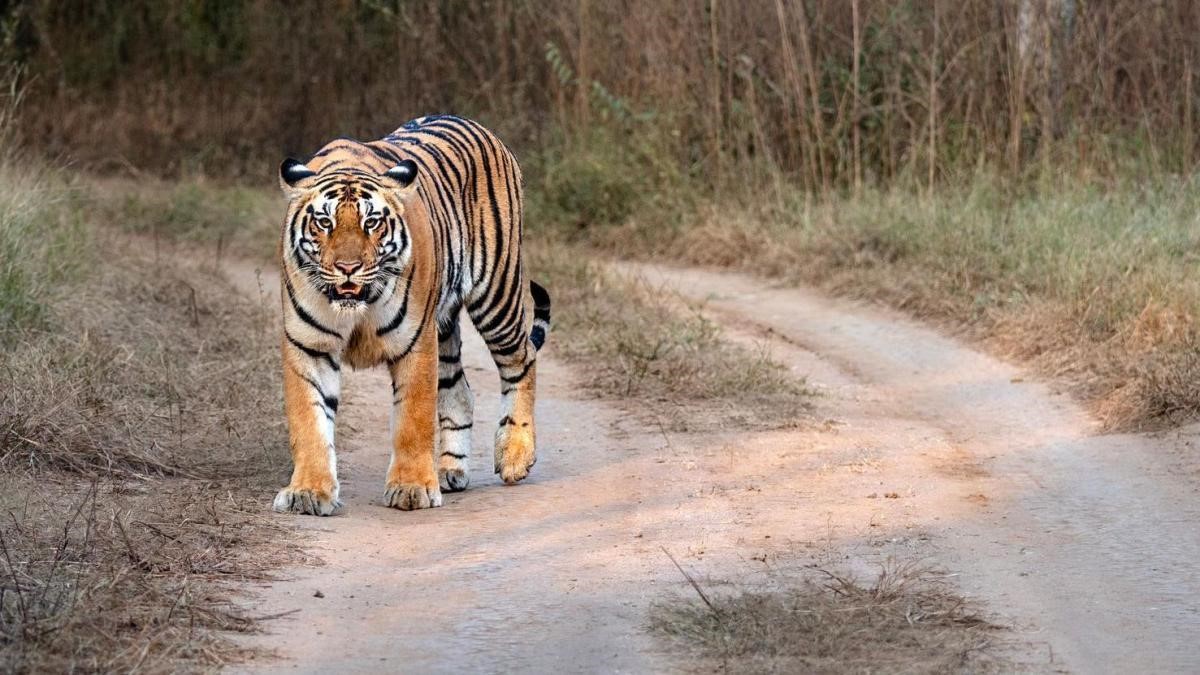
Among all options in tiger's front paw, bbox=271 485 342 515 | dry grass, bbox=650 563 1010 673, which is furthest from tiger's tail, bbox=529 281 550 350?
dry grass, bbox=650 563 1010 673

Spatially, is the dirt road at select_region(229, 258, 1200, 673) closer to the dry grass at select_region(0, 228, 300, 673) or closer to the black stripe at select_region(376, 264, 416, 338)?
the dry grass at select_region(0, 228, 300, 673)

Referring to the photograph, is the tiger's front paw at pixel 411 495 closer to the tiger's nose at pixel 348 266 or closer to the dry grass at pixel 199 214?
the tiger's nose at pixel 348 266

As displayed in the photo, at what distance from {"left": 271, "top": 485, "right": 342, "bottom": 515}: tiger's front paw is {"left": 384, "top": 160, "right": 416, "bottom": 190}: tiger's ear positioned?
3.21ft

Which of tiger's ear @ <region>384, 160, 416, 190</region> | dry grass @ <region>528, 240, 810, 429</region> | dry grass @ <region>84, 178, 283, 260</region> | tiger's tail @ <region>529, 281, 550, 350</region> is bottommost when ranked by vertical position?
dry grass @ <region>84, 178, 283, 260</region>

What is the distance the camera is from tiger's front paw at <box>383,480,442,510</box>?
17.7 feet

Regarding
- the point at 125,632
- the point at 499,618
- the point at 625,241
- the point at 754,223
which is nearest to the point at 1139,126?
the point at 754,223

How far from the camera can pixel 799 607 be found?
14.1 feet

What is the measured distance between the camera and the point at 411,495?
5.39 m

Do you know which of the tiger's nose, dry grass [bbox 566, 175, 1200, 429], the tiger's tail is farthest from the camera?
dry grass [bbox 566, 175, 1200, 429]

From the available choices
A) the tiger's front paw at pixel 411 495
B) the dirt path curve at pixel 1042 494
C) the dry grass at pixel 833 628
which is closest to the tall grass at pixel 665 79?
the dirt path curve at pixel 1042 494

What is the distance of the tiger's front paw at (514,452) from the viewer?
587 cm

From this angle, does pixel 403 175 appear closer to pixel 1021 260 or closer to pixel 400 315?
pixel 400 315

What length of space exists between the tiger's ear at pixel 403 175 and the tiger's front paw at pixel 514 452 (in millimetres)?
989

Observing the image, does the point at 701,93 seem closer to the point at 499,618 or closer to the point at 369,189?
the point at 369,189
